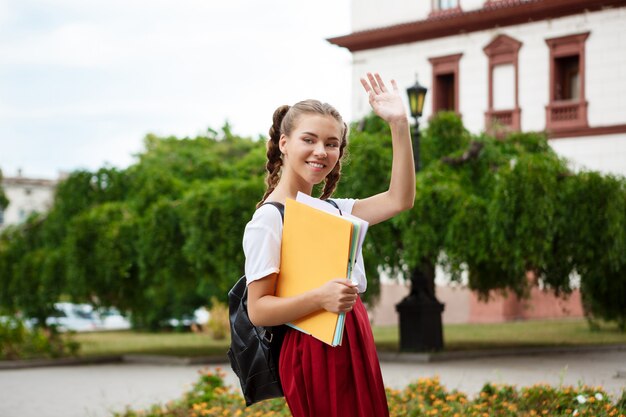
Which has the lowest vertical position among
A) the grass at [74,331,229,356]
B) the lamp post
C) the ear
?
the grass at [74,331,229,356]

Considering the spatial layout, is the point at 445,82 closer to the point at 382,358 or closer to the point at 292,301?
the point at 382,358

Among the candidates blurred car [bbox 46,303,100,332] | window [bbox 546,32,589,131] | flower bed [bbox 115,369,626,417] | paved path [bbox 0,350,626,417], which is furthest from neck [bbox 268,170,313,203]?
blurred car [bbox 46,303,100,332]

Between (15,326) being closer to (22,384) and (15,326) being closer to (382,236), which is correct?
(22,384)

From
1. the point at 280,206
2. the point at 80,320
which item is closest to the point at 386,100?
the point at 280,206

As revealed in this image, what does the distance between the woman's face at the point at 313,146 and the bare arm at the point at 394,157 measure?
0.72 feet

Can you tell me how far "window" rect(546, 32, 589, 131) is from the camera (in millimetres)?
29578

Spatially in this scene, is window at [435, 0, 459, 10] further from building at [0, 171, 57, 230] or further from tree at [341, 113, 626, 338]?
building at [0, 171, 57, 230]

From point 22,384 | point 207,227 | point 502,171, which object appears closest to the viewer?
point 22,384

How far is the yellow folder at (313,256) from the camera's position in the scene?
12.6 feet

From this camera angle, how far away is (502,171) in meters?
18.1

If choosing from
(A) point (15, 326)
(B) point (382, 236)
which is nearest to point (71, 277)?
(A) point (15, 326)

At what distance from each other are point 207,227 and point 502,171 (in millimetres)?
5719

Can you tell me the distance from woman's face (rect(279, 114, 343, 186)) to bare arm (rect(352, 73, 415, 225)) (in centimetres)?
22

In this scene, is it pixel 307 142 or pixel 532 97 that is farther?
pixel 532 97
